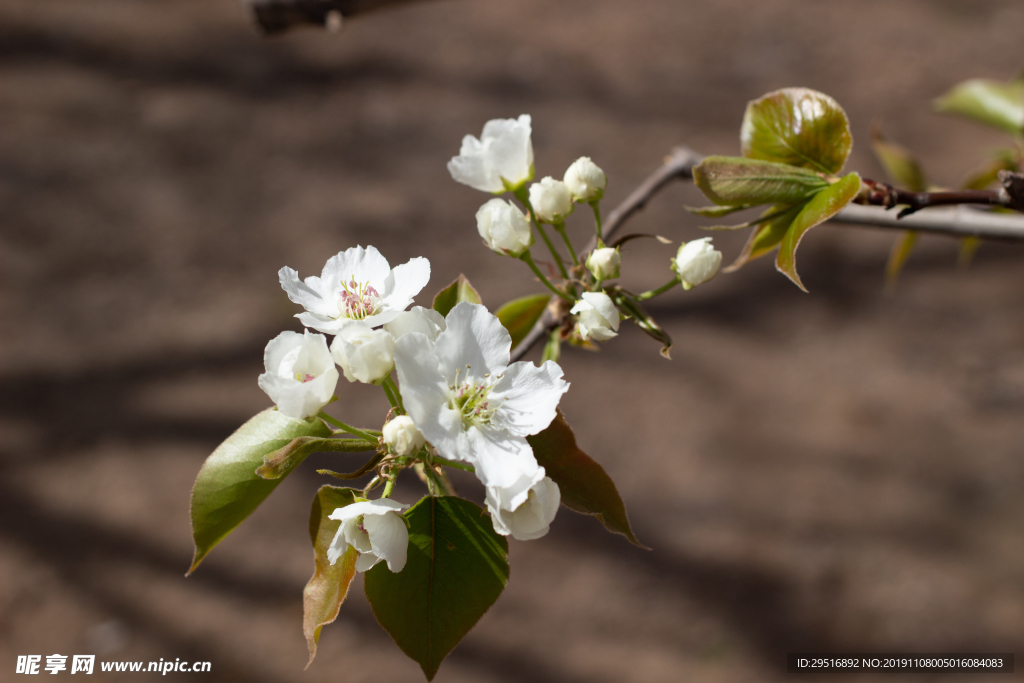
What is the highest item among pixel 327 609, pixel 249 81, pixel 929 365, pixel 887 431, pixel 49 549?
pixel 327 609

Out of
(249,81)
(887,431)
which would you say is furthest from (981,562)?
(249,81)

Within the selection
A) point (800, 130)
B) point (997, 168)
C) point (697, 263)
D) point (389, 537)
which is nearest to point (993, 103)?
point (997, 168)

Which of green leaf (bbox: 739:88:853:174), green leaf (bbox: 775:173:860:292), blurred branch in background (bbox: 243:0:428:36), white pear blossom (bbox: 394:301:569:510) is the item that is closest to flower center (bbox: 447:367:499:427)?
white pear blossom (bbox: 394:301:569:510)

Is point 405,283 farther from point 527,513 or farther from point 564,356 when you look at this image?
point 564,356

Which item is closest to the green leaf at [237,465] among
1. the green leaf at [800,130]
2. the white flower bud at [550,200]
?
the white flower bud at [550,200]

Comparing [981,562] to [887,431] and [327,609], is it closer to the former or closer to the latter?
[887,431]

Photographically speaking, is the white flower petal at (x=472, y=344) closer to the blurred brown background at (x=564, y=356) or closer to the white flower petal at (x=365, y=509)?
the white flower petal at (x=365, y=509)

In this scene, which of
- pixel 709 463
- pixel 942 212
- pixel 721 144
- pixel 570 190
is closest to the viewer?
pixel 570 190
